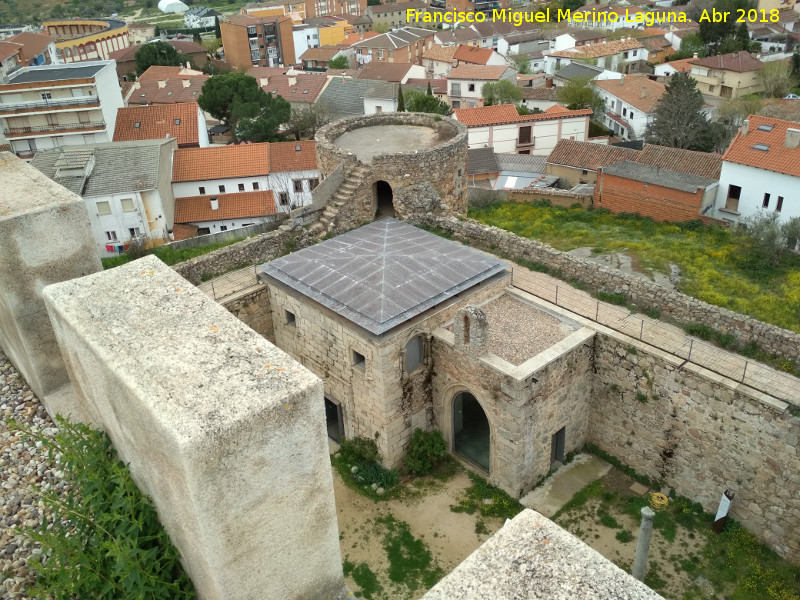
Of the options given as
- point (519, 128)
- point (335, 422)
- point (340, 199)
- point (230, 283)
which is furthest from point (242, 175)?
point (335, 422)

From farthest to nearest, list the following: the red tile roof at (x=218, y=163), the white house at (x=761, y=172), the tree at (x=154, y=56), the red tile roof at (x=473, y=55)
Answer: the tree at (x=154, y=56) → the red tile roof at (x=473, y=55) → the red tile roof at (x=218, y=163) → the white house at (x=761, y=172)

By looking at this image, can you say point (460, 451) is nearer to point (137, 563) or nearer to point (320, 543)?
point (320, 543)

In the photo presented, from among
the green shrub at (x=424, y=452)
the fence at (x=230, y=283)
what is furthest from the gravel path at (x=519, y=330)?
the fence at (x=230, y=283)

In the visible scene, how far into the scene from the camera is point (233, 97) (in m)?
46.6

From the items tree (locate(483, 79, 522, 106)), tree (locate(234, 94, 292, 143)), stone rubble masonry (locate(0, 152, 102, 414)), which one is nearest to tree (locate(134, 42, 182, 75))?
tree (locate(234, 94, 292, 143))

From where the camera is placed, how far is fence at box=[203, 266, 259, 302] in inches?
594

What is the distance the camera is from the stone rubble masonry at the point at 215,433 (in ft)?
20.5

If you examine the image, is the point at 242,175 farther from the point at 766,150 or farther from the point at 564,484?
the point at 564,484

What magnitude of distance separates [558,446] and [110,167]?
25.7 meters

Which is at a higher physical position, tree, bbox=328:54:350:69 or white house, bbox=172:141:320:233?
tree, bbox=328:54:350:69

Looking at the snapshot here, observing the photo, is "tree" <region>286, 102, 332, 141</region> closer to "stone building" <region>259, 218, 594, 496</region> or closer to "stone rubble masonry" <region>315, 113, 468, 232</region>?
"stone rubble masonry" <region>315, 113, 468, 232</region>

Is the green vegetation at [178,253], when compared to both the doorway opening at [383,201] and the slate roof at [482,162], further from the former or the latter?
the slate roof at [482,162]

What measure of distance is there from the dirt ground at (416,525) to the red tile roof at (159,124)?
109 ft

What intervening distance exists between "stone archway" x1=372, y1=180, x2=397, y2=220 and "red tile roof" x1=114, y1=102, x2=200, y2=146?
1054 inches
